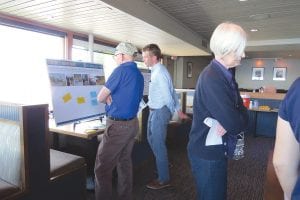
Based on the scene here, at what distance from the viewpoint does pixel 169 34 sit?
418 cm

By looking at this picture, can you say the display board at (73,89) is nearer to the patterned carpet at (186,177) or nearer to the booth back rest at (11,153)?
the booth back rest at (11,153)

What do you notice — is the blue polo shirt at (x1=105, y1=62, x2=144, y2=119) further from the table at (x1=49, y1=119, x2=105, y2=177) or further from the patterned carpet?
the patterned carpet

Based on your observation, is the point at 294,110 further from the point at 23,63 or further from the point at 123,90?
the point at 23,63

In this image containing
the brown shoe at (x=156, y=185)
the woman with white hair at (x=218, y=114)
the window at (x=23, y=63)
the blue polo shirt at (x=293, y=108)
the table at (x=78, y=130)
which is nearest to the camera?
the blue polo shirt at (x=293, y=108)

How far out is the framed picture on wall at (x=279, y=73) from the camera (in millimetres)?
10406

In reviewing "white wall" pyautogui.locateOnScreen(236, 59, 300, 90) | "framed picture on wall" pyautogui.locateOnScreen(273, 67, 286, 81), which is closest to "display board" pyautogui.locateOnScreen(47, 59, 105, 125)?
"white wall" pyautogui.locateOnScreen(236, 59, 300, 90)

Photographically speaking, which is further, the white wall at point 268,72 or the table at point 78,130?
the white wall at point 268,72

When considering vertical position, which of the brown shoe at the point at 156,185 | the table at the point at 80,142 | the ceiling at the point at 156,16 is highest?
the ceiling at the point at 156,16

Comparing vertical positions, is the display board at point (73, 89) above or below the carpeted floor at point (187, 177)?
above

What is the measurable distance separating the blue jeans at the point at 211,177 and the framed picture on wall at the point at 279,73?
1064cm

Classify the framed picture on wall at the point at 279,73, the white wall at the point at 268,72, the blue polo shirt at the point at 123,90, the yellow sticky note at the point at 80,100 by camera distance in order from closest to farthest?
the blue polo shirt at the point at 123,90 → the yellow sticky note at the point at 80,100 → the white wall at the point at 268,72 → the framed picture on wall at the point at 279,73

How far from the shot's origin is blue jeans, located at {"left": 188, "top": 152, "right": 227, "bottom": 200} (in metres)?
1.25

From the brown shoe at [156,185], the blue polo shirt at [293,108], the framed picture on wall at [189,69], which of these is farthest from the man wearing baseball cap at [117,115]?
the framed picture on wall at [189,69]

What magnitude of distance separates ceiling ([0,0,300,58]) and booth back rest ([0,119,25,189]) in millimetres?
1479
